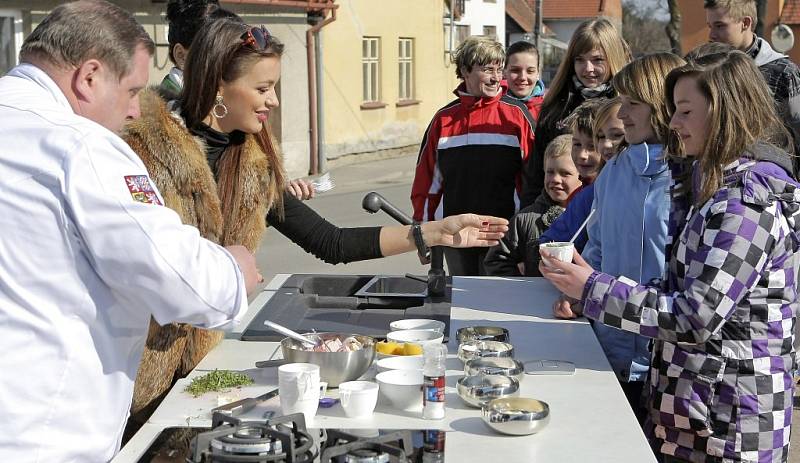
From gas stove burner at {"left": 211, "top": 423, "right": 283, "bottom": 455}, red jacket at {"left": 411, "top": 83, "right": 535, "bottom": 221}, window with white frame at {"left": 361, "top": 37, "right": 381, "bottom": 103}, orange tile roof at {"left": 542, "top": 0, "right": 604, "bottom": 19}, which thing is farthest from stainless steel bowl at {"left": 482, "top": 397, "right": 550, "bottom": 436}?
orange tile roof at {"left": 542, "top": 0, "right": 604, "bottom": 19}

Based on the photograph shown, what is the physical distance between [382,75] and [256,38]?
17575 mm

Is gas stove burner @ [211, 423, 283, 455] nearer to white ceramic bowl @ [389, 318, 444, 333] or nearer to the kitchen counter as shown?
the kitchen counter

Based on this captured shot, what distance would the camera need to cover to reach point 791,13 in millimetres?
31188

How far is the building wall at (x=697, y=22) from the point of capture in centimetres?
3131

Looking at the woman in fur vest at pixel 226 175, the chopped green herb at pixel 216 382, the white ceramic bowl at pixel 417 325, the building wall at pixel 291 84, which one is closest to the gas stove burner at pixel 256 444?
the chopped green herb at pixel 216 382

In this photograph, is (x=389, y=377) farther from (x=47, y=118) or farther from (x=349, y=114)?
(x=349, y=114)

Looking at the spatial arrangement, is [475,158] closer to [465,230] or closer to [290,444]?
[465,230]

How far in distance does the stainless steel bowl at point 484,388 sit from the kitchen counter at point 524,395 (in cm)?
4

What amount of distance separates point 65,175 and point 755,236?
165 cm

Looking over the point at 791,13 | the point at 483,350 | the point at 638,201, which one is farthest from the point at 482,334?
the point at 791,13

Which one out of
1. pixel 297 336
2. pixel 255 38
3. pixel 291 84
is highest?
pixel 255 38

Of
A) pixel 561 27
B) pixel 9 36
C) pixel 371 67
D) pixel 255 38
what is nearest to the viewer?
pixel 255 38

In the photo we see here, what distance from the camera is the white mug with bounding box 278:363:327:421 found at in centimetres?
242

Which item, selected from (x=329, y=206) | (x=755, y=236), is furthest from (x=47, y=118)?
(x=329, y=206)
